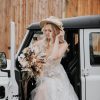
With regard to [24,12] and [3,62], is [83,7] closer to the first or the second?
[24,12]

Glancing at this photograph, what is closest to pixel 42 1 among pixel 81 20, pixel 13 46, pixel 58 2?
pixel 58 2

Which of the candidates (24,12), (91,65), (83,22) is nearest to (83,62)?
(91,65)

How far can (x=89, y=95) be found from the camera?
618 cm

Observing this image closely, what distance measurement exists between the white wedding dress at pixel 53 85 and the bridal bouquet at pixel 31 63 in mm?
163

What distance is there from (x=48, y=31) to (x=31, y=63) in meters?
0.60

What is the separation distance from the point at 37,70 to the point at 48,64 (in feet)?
0.96

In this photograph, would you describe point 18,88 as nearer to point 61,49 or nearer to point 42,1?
point 61,49

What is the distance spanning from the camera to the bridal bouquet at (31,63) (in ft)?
19.7

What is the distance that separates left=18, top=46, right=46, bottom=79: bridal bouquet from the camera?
5993mm

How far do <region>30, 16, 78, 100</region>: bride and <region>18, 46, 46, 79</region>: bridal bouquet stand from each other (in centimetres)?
14

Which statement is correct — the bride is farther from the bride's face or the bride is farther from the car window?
the car window

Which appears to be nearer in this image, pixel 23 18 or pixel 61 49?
pixel 61 49

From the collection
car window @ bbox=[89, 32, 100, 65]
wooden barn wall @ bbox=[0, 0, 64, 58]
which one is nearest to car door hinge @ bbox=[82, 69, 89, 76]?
car window @ bbox=[89, 32, 100, 65]

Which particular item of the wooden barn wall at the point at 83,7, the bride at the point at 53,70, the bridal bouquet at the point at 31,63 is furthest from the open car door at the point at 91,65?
the wooden barn wall at the point at 83,7
